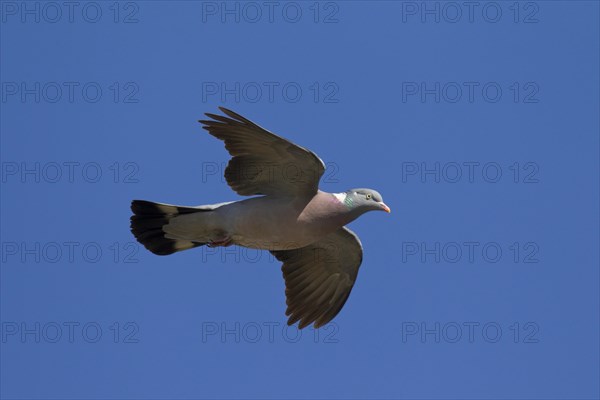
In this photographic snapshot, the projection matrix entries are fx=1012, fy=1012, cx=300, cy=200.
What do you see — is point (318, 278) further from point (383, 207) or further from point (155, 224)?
point (155, 224)

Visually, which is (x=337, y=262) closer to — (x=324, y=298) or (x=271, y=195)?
(x=324, y=298)

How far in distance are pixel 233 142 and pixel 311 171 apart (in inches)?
35.8

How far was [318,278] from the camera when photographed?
12.6 metres

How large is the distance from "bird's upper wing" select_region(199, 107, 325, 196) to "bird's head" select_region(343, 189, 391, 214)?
1.32 feet

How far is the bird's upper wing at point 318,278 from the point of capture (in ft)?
40.8

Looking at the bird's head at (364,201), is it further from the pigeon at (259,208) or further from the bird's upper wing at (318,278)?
the bird's upper wing at (318,278)

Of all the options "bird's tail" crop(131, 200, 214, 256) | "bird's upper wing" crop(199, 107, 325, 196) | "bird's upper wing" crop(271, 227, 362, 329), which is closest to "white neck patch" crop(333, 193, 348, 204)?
"bird's upper wing" crop(199, 107, 325, 196)

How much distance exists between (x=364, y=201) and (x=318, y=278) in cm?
161

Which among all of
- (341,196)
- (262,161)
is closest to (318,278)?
(341,196)

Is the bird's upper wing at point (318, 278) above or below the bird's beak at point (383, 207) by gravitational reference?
below

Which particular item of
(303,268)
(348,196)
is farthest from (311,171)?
(303,268)

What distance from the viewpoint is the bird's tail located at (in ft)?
37.0

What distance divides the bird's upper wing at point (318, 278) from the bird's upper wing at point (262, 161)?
54.3 inches

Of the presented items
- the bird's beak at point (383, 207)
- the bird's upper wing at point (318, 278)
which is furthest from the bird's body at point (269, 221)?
the bird's upper wing at point (318, 278)
